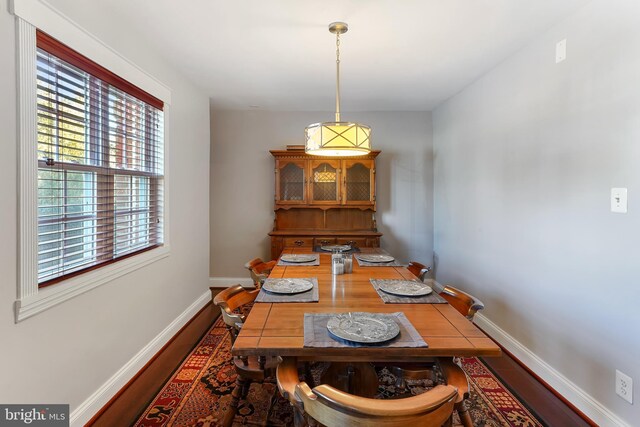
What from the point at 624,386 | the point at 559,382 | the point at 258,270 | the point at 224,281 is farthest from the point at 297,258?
the point at 224,281

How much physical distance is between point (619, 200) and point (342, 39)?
2.03 metres

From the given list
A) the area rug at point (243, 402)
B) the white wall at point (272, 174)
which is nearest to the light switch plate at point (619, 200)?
the area rug at point (243, 402)

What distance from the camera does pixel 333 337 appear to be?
1323 mm

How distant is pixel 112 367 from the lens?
215 cm

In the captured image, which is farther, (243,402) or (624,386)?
(243,402)

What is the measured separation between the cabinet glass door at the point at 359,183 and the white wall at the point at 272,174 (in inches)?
12.2

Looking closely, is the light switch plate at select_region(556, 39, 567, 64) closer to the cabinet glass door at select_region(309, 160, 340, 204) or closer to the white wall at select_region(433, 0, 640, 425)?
the white wall at select_region(433, 0, 640, 425)

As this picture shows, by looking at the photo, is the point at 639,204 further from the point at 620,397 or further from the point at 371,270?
the point at 371,270

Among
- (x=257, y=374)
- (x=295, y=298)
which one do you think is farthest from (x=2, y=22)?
→ (x=257, y=374)

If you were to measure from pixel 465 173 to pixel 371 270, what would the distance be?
187cm

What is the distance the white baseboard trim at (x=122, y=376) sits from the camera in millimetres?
1862

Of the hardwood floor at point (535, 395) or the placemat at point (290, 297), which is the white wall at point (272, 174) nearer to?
the hardwood floor at point (535, 395)

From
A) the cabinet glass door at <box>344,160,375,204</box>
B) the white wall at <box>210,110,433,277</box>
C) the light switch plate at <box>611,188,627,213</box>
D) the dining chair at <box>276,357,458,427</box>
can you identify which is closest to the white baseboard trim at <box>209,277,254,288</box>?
the white wall at <box>210,110,433,277</box>

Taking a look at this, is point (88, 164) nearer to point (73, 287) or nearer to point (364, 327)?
point (73, 287)
